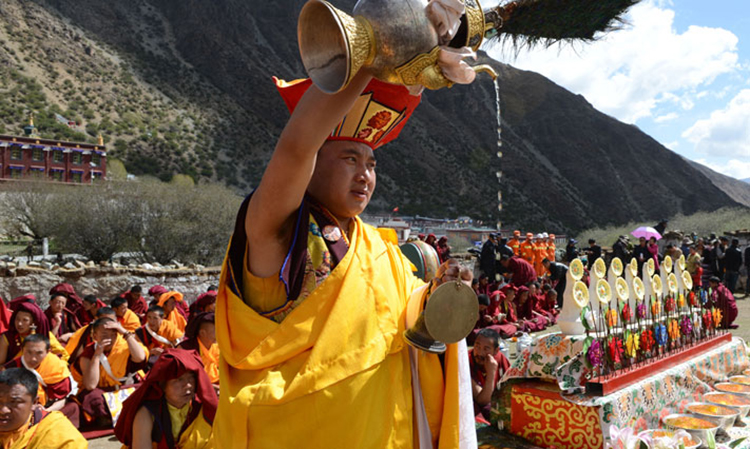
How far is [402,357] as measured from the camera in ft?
5.22

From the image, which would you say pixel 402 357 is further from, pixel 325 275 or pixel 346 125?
pixel 346 125

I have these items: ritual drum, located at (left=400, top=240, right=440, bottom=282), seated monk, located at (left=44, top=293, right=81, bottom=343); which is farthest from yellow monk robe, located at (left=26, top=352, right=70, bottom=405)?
ritual drum, located at (left=400, top=240, right=440, bottom=282)

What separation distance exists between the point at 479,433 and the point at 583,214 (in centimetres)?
5818

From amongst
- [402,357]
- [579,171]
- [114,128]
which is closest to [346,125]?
[402,357]

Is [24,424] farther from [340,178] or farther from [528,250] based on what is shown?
[528,250]

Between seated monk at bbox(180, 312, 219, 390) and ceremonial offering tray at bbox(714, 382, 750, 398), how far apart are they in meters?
4.79

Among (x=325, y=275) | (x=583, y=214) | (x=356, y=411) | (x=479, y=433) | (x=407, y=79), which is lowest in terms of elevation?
(x=479, y=433)

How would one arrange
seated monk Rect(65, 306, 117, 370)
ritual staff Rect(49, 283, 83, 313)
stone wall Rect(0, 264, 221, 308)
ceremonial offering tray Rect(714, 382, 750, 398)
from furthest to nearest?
stone wall Rect(0, 264, 221, 308) → ritual staff Rect(49, 283, 83, 313) → seated monk Rect(65, 306, 117, 370) → ceremonial offering tray Rect(714, 382, 750, 398)

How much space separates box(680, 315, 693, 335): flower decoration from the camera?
520 centimetres

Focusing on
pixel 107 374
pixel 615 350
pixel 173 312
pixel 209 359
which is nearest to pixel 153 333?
pixel 107 374

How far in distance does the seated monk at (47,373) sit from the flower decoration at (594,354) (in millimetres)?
4474

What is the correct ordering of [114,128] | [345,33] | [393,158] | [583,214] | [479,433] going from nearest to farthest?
[345,33] → [479,433] → [114,128] → [393,158] → [583,214]

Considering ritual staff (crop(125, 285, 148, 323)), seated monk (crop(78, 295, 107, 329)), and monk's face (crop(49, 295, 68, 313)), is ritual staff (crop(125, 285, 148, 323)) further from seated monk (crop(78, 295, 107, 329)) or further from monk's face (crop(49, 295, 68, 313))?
monk's face (crop(49, 295, 68, 313))

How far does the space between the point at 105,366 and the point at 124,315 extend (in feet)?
6.35
